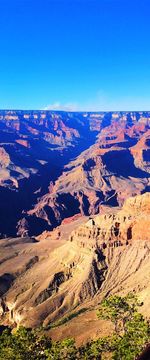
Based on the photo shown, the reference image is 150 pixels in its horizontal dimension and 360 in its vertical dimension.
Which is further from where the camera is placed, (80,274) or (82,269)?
(82,269)

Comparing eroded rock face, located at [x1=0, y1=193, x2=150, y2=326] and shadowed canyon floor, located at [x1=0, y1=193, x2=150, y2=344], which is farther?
eroded rock face, located at [x1=0, y1=193, x2=150, y2=326]

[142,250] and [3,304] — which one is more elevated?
[142,250]

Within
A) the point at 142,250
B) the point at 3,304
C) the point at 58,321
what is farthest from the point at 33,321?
the point at 142,250

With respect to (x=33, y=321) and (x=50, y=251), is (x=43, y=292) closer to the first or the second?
(x=33, y=321)

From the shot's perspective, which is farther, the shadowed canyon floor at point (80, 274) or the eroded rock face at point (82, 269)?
the eroded rock face at point (82, 269)

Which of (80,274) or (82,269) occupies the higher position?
(82,269)

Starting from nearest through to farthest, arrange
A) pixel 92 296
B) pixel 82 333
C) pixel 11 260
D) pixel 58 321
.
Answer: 1. pixel 82 333
2. pixel 58 321
3. pixel 92 296
4. pixel 11 260
